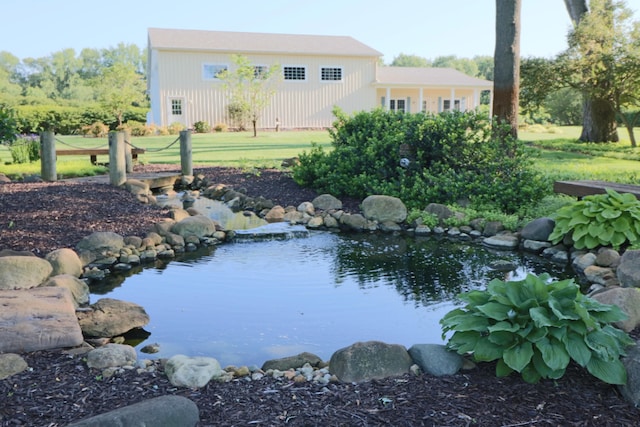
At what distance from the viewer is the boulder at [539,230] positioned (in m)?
7.46

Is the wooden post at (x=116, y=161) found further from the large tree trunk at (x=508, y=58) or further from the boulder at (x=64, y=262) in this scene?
the large tree trunk at (x=508, y=58)

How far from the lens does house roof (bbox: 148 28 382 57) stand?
95.6ft

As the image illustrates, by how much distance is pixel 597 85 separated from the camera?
58.5ft

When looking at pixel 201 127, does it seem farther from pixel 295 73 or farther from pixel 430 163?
pixel 430 163

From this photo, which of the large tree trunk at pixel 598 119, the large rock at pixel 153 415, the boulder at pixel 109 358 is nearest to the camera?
the large rock at pixel 153 415

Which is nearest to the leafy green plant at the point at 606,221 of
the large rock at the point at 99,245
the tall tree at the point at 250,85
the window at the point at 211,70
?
the large rock at the point at 99,245

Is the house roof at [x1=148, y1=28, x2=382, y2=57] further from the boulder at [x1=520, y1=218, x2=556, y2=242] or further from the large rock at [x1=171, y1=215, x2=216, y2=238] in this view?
the boulder at [x1=520, y1=218, x2=556, y2=242]

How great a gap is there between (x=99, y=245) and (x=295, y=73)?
2527 cm

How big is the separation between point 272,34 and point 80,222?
26888mm

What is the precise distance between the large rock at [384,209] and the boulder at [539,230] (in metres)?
1.81

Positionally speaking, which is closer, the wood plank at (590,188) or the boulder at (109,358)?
the boulder at (109,358)

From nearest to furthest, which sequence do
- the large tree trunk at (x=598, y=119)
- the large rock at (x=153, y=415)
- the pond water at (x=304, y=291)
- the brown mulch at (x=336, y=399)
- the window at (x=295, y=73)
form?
1. the large rock at (x=153, y=415)
2. the brown mulch at (x=336, y=399)
3. the pond water at (x=304, y=291)
4. the large tree trunk at (x=598, y=119)
5. the window at (x=295, y=73)

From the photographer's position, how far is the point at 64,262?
601 cm

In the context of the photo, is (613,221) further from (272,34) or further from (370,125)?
(272,34)
